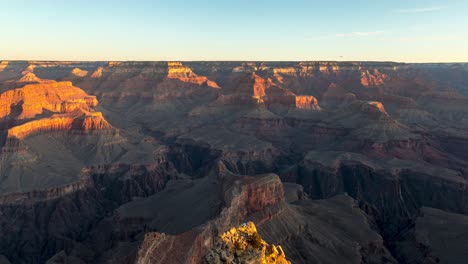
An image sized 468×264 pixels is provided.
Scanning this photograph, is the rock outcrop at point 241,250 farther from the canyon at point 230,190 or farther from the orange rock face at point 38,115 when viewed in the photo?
the orange rock face at point 38,115

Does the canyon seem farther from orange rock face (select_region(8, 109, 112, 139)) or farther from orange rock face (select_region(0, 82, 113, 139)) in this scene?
orange rock face (select_region(0, 82, 113, 139))

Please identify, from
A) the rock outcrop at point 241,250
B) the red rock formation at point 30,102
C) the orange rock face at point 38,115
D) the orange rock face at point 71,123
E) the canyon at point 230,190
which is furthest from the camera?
the red rock formation at point 30,102

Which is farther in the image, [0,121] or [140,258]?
[0,121]

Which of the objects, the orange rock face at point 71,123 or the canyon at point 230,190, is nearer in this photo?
the canyon at point 230,190

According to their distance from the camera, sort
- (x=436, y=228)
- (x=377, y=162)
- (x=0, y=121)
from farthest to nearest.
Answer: (x=0, y=121) → (x=377, y=162) → (x=436, y=228)

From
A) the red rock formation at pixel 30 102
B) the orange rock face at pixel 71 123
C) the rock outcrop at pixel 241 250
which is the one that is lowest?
the orange rock face at pixel 71 123

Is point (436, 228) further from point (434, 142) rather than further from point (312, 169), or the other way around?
point (434, 142)

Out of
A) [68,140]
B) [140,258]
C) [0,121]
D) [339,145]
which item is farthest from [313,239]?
[0,121]

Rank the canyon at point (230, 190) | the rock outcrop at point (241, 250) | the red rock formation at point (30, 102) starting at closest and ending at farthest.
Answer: the rock outcrop at point (241, 250) < the canyon at point (230, 190) < the red rock formation at point (30, 102)

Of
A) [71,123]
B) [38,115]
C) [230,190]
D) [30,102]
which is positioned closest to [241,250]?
[230,190]

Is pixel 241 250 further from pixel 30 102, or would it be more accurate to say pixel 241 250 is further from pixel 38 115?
pixel 30 102

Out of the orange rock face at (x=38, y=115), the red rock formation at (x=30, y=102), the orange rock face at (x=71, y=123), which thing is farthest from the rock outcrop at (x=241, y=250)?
the red rock formation at (x=30, y=102)
